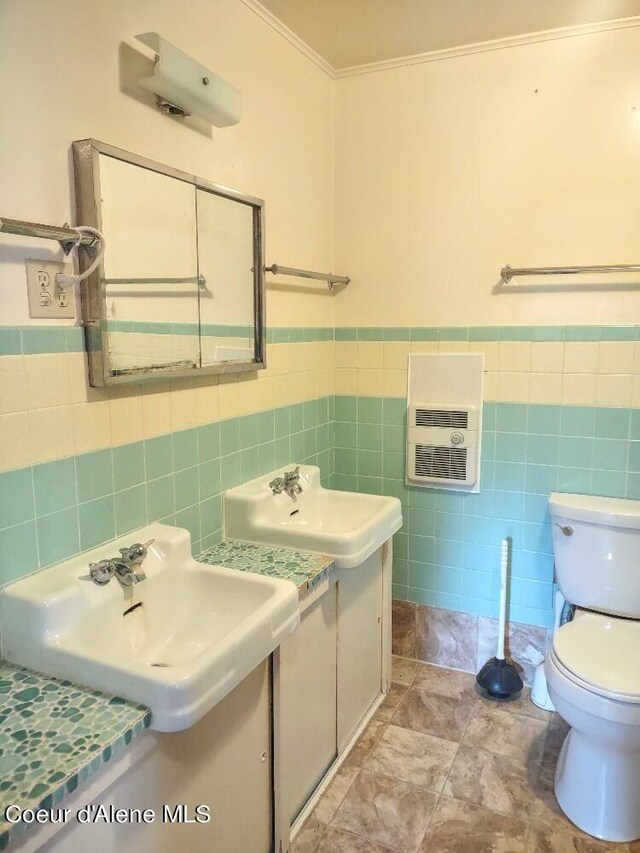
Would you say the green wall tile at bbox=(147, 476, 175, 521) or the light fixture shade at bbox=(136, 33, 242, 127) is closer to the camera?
the light fixture shade at bbox=(136, 33, 242, 127)

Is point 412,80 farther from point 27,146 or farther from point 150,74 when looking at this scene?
point 27,146

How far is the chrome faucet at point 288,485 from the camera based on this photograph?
2062 millimetres

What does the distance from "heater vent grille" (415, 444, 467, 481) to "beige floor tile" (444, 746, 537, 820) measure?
38.5 inches

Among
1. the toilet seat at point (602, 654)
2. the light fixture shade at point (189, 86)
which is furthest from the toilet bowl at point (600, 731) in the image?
the light fixture shade at point (189, 86)

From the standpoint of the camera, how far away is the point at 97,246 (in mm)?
1388

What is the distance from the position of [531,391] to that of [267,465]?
40.3 inches

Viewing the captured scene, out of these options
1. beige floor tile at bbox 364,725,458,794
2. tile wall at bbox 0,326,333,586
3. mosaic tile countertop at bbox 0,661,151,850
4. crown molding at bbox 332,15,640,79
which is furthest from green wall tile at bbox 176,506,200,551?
crown molding at bbox 332,15,640,79

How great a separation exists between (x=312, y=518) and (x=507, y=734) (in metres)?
1.02

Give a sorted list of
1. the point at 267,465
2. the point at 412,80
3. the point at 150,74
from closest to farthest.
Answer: the point at 150,74, the point at 267,465, the point at 412,80

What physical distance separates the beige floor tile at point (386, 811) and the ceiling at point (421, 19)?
8.05ft

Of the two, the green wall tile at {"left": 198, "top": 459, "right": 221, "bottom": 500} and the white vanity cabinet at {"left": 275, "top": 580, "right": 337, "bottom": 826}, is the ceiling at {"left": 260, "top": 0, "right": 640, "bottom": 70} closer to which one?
the green wall tile at {"left": 198, "top": 459, "right": 221, "bottom": 500}

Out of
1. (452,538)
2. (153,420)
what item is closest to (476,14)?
(153,420)

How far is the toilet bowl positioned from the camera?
5.46 ft

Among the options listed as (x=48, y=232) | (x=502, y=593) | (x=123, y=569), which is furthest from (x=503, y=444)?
(x=48, y=232)
